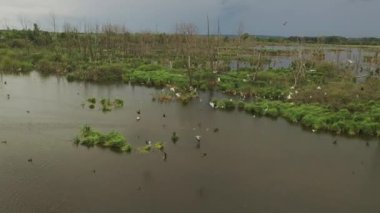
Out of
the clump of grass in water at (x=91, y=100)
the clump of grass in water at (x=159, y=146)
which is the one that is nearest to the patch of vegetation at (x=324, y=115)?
the clump of grass in water at (x=91, y=100)

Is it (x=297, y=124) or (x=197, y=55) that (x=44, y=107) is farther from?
(x=197, y=55)

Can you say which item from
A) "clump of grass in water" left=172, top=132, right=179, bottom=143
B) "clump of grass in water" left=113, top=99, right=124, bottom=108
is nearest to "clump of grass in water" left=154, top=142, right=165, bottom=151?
"clump of grass in water" left=172, top=132, right=179, bottom=143

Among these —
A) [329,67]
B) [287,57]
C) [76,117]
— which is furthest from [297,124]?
[287,57]

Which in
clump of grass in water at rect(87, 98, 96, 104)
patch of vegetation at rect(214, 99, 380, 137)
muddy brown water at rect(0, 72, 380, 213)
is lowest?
muddy brown water at rect(0, 72, 380, 213)

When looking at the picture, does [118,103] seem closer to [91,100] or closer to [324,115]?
[91,100]

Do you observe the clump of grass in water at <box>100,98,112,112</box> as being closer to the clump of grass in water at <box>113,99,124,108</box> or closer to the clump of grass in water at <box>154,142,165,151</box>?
the clump of grass in water at <box>113,99,124,108</box>

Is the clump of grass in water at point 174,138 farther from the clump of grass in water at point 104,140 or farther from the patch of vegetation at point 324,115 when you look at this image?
the patch of vegetation at point 324,115
